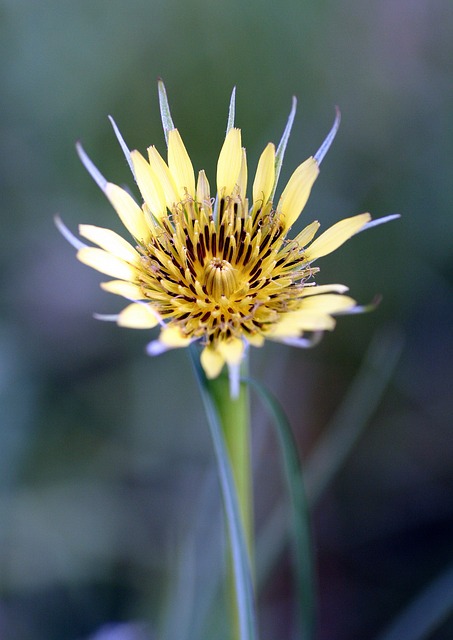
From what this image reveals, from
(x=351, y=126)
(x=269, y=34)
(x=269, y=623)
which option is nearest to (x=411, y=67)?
(x=351, y=126)

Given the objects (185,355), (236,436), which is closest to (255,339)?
(236,436)

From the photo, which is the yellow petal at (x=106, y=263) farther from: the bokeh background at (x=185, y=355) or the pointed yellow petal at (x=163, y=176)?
the bokeh background at (x=185, y=355)

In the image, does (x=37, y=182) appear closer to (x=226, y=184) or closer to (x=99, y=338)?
(x=99, y=338)

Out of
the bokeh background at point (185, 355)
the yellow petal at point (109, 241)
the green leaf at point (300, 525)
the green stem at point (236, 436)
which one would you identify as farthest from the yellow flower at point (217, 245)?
the bokeh background at point (185, 355)

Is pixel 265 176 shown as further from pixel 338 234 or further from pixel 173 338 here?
pixel 173 338

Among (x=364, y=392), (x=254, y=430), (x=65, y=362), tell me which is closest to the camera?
(x=364, y=392)

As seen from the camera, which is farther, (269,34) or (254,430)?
(269,34)
